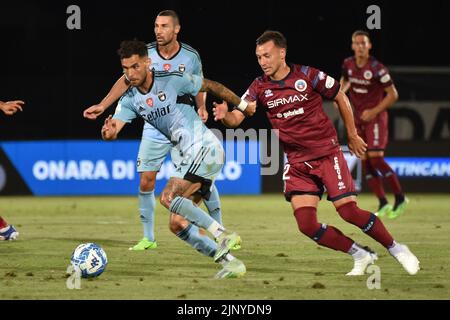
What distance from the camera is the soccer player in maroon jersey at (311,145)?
7.91 meters

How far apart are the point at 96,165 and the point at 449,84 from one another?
759 cm

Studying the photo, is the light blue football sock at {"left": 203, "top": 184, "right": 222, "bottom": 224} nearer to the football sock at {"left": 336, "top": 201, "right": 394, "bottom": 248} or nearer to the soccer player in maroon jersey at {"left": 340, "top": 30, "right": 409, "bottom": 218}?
the football sock at {"left": 336, "top": 201, "right": 394, "bottom": 248}

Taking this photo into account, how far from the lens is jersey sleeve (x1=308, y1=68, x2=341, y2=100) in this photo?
26.5 ft

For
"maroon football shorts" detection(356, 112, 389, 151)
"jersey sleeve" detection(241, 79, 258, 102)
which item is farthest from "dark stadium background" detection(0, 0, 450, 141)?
"jersey sleeve" detection(241, 79, 258, 102)

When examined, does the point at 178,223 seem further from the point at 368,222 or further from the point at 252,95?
the point at 368,222

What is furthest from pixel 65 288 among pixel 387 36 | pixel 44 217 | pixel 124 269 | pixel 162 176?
pixel 387 36

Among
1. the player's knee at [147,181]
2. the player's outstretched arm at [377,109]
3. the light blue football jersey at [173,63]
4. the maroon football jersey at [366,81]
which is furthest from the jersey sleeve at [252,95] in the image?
the maroon football jersey at [366,81]

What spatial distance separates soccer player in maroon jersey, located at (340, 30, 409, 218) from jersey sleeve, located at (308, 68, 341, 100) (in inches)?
228

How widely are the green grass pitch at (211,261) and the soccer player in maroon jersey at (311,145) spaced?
333 mm

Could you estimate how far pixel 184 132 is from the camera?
825cm

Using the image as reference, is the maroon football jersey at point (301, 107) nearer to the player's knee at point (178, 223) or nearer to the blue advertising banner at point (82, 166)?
the player's knee at point (178, 223)

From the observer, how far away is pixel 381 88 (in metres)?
14.3

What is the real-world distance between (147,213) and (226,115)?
2.75m

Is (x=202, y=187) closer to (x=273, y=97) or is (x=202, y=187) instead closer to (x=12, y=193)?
(x=273, y=97)
